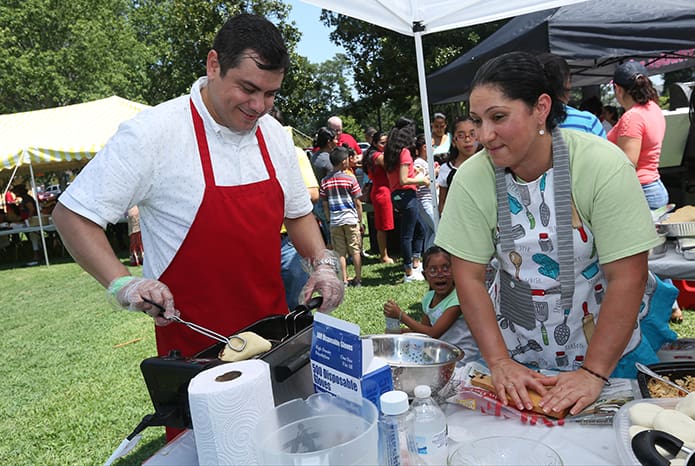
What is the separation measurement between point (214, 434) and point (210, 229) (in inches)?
33.4

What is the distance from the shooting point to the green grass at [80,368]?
129 inches

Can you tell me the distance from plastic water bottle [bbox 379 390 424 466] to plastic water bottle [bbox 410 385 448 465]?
0.05 ft

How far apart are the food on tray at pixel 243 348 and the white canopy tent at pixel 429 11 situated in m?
2.09

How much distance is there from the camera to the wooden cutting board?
3.87 feet

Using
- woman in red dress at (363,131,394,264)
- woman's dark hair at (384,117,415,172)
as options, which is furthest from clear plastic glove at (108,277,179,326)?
woman in red dress at (363,131,394,264)

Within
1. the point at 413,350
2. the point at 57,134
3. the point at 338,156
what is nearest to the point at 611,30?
the point at 338,156

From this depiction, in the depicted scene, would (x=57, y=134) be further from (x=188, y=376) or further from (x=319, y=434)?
(x=319, y=434)

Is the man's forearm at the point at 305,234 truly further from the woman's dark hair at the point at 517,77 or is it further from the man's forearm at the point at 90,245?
the woman's dark hair at the point at 517,77

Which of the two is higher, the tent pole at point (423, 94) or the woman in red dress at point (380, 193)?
the tent pole at point (423, 94)

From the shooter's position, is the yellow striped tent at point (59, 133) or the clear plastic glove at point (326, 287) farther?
the yellow striped tent at point (59, 133)

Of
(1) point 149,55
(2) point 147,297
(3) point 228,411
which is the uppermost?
(1) point 149,55

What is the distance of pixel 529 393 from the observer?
4.11 ft

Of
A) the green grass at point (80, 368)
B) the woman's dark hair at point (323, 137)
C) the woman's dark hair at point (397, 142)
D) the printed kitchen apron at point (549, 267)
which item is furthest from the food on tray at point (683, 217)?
the woman's dark hair at point (323, 137)

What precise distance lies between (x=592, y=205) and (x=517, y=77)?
38cm
